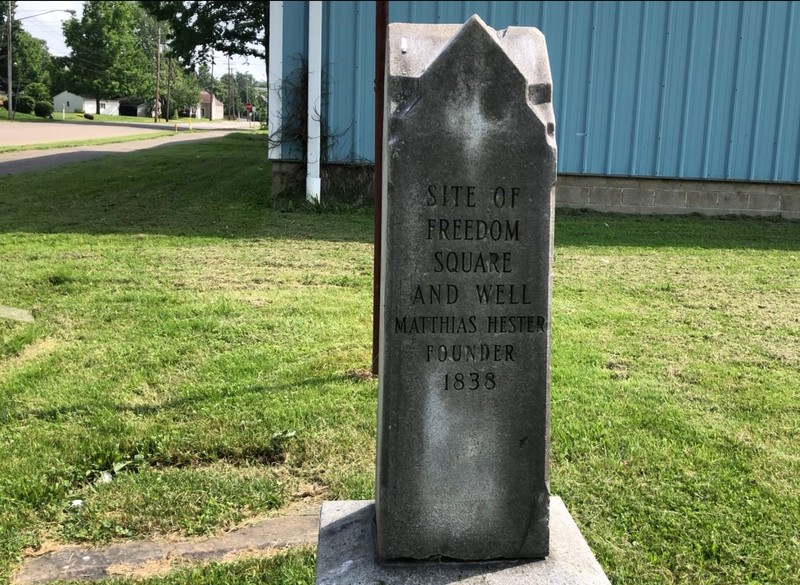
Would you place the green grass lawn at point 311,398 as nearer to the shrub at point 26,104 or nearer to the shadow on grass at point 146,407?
the shadow on grass at point 146,407

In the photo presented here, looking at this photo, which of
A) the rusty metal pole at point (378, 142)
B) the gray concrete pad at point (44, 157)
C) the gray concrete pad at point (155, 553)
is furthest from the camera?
the gray concrete pad at point (44, 157)

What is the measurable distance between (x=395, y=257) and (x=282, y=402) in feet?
8.16

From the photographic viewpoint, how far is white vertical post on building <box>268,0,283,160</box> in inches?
524

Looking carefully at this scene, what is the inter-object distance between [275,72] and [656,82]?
6349mm

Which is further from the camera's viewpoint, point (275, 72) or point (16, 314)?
point (275, 72)

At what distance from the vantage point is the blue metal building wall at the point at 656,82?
13391mm

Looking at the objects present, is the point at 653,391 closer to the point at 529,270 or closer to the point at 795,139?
the point at 529,270

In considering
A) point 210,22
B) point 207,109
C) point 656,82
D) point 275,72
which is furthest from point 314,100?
point 207,109

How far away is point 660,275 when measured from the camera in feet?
29.2

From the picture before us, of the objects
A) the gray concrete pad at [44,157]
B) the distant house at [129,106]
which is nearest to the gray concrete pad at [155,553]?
the gray concrete pad at [44,157]

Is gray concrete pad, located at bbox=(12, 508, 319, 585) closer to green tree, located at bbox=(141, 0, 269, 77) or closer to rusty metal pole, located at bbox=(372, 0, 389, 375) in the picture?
rusty metal pole, located at bbox=(372, 0, 389, 375)

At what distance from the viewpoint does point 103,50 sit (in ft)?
293

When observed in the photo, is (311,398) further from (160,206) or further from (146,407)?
(160,206)

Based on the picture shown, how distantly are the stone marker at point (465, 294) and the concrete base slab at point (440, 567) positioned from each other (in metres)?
0.05
